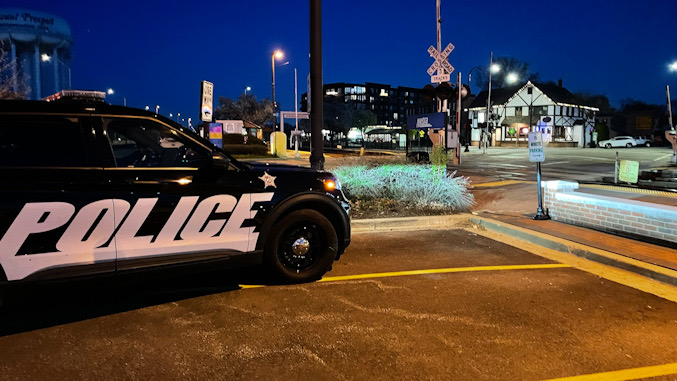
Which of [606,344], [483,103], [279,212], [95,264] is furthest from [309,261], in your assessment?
[483,103]

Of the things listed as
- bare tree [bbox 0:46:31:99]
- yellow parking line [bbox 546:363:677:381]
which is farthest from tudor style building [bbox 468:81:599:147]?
yellow parking line [bbox 546:363:677:381]

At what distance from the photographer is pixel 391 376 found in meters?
3.21

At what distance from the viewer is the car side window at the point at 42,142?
3840 millimetres

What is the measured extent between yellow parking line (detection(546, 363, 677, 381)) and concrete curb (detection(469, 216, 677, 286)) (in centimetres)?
234

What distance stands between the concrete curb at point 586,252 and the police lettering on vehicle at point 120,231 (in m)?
4.31

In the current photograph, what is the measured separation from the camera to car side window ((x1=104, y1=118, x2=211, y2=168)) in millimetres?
4277

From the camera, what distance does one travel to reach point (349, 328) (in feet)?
13.1

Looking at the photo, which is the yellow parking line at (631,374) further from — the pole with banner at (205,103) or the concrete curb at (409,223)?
the pole with banner at (205,103)

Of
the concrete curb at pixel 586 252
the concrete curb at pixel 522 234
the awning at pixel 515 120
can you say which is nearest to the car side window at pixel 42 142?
the concrete curb at pixel 522 234

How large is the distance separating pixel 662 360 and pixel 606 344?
37cm

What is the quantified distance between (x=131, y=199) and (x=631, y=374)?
4.08 meters

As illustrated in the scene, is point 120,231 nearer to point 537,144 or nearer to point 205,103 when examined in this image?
point 537,144

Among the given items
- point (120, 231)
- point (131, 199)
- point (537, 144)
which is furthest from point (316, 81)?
point (120, 231)

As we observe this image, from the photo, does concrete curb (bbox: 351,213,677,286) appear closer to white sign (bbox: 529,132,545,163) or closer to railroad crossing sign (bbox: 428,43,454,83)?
white sign (bbox: 529,132,545,163)
